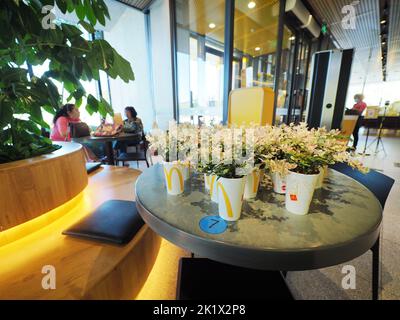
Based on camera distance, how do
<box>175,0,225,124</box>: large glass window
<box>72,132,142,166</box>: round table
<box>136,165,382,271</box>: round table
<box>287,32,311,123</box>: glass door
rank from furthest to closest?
1. <box>287,32,311,123</box>: glass door
2. <box>175,0,225,124</box>: large glass window
3. <box>72,132,142,166</box>: round table
4. <box>136,165,382,271</box>: round table

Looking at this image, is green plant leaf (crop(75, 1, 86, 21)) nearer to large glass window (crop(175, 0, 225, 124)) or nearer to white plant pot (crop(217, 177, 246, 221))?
white plant pot (crop(217, 177, 246, 221))

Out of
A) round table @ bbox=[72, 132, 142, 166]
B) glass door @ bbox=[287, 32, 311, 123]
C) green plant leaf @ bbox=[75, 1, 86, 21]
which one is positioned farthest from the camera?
glass door @ bbox=[287, 32, 311, 123]

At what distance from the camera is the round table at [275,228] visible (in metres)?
0.52

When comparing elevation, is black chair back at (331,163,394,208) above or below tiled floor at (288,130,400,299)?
above

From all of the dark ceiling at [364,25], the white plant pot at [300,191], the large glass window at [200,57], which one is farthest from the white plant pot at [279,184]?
the dark ceiling at [364,25]

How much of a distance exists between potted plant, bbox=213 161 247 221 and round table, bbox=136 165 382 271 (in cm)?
4

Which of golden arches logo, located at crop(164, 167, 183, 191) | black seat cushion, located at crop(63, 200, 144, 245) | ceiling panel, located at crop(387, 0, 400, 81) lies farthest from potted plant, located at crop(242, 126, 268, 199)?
ceiling panel, located at crop(387, 0, 400, 81)

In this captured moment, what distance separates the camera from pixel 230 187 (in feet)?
2.11

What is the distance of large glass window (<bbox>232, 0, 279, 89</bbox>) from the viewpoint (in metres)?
4.10

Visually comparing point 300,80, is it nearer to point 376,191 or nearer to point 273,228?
point 376,191

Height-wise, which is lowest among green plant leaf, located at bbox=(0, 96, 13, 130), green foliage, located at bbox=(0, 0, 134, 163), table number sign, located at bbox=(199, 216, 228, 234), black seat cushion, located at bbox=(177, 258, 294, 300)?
black seat cushion, located at bbox=(177, 258, 294, 300)

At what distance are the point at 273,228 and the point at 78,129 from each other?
3.22 m

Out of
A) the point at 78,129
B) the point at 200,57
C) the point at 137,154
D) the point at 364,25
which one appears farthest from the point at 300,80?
the point at 78,129

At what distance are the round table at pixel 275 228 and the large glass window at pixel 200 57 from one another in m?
3.41
